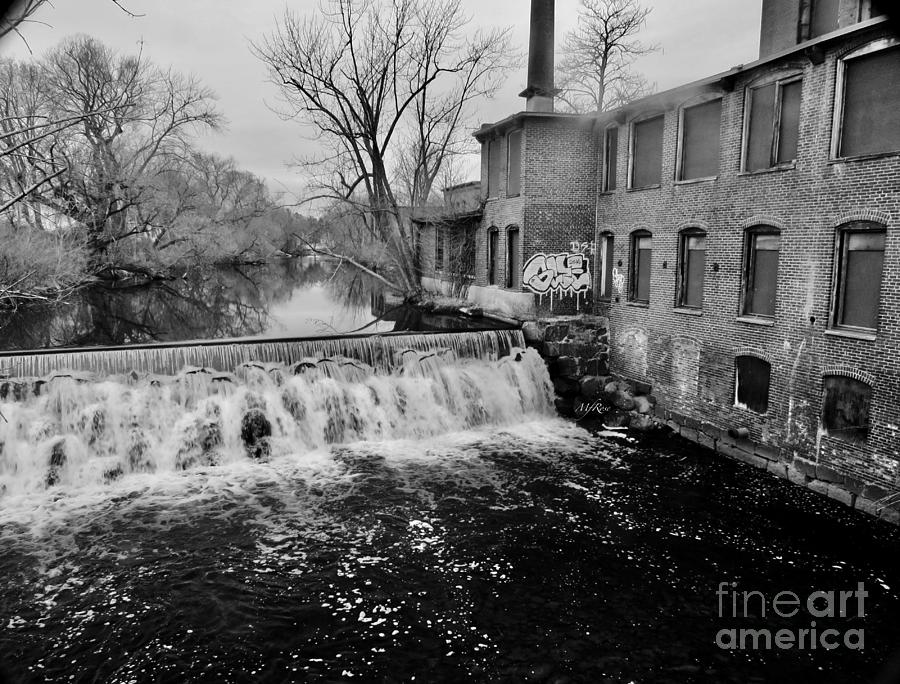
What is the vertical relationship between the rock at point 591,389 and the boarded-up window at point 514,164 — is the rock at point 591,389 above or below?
below

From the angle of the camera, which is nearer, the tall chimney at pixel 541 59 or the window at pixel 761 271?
the window at pixel 761 271

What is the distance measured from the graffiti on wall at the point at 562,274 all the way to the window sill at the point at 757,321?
543cm

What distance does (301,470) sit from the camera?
1105 centimetres

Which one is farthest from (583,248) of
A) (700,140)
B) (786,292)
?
(786,292)

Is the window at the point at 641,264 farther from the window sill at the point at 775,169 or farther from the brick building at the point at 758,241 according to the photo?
the window sill at the point at 775,169

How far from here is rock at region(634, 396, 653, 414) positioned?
47.9 feet

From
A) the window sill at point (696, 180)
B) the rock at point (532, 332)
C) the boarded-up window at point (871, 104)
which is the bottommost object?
the rock at point (532, 332)

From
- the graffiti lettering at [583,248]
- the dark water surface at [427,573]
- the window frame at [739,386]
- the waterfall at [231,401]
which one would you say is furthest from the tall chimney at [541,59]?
the dark water surface at [427,573]

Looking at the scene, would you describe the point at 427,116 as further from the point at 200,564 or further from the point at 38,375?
the point at 200,564

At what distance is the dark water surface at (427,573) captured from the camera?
20.0 ft

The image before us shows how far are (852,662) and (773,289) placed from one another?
7.53 m

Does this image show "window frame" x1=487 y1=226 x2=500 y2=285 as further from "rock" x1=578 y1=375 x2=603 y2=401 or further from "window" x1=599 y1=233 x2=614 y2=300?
"rock" x1=578 y1=375 x2=603 y2=401

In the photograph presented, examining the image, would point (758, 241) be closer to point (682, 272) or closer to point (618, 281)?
point (682, 272)

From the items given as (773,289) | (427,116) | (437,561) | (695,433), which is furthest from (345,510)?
(427,116)
